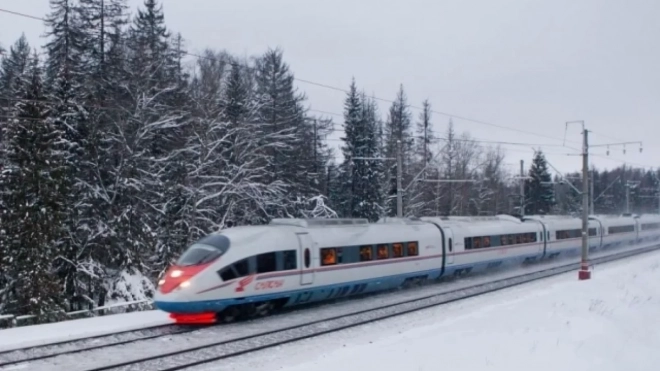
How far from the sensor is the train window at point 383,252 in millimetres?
22589

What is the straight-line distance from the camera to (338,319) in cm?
1769

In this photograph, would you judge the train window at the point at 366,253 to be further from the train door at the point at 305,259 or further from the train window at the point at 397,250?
the train door at the point at 305,259

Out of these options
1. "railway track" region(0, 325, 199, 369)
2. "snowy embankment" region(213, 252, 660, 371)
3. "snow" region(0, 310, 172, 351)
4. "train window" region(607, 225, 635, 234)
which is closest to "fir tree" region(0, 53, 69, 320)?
"snow" region(0, 310, 172, 351)

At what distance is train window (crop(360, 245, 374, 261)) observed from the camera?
21.7 m

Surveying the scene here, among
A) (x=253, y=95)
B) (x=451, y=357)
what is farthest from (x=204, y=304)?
(x=253, y=95)

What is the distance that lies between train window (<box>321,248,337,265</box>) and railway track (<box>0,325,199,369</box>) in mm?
5010

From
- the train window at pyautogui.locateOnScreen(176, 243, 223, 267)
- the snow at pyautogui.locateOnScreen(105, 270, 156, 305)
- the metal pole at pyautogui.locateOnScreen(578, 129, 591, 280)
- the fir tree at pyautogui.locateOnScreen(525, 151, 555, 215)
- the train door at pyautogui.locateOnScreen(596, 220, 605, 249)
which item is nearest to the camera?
the train window at pyautogui.locateOnScreen(176, 243, 223, 267)

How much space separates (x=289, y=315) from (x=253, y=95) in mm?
25117

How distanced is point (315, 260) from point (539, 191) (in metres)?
61.8

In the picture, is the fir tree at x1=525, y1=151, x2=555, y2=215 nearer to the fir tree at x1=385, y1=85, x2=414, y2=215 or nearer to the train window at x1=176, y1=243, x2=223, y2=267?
the fir tree at x1=385, y1=85, x2=414, y2=215

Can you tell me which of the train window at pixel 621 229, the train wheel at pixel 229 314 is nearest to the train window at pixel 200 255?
the train wheel at pixel 229 314

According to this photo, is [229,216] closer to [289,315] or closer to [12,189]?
[12,189]

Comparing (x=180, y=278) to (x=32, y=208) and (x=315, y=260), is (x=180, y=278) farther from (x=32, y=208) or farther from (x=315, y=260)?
(x=32, y=208)

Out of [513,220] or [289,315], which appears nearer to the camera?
[289,315]
